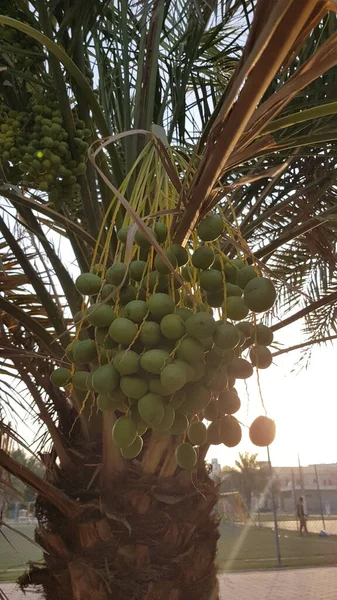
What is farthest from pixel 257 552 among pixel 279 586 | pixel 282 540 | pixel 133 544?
pixel 133 544

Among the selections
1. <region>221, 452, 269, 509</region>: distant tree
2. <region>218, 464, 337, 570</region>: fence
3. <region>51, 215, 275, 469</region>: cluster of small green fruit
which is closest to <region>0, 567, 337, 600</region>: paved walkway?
<region>218, 464, 337, 570</region>: fence

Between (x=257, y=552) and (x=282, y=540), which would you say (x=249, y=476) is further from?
(x=257, y=552)

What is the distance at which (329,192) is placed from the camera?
115 inches

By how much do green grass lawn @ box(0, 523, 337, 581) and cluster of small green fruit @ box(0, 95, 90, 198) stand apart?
8.85m

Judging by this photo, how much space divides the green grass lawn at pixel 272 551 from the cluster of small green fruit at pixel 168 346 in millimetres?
8820

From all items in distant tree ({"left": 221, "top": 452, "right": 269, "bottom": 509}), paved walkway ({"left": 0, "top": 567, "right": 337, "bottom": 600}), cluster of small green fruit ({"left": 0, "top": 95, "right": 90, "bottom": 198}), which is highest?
distant tree ({"left": 221, "top": 452, "right": 269, "bottom": 509})

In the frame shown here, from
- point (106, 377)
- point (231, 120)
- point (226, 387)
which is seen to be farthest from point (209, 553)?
point (231, 120)

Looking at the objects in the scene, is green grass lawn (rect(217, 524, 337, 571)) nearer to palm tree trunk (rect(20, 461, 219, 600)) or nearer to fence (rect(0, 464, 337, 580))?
fence (rect(0, 464, 337, 580))

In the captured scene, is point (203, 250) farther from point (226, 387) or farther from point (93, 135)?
point (93, 135)

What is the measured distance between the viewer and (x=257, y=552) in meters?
14.0

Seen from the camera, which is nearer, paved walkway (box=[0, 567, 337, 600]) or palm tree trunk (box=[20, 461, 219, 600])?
palm tree trunk (box=[20, 461, 219, 600])

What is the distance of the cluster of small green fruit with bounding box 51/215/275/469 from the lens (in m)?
0.80

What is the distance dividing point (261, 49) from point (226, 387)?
0.53 m

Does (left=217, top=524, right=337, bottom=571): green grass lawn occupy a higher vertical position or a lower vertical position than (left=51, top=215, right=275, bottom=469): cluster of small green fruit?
lower
